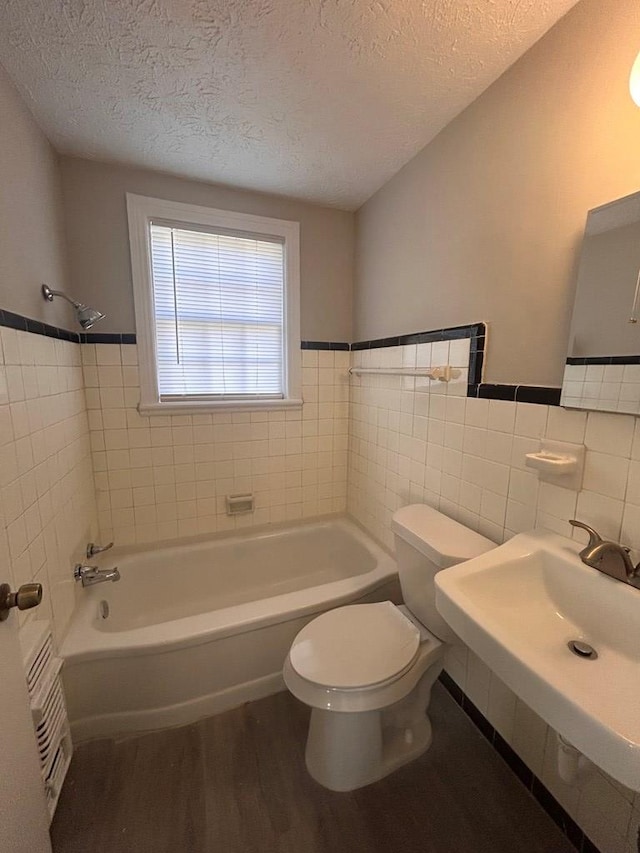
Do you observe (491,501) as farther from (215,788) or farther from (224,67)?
(224,67)

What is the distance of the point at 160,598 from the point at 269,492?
83 centimetres

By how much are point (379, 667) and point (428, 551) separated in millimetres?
400

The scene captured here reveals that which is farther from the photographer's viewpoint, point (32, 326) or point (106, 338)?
point (106, 338)

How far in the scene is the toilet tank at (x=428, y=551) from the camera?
1.18 m

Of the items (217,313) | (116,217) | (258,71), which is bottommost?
(217,313)

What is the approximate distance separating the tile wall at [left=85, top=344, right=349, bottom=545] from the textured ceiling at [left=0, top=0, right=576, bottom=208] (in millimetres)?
953

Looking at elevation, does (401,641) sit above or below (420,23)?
below

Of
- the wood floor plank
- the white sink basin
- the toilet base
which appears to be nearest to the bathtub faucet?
the wood floor plank

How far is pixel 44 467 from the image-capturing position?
4.07ft

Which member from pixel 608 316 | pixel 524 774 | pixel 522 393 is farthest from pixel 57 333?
pixel 524 774

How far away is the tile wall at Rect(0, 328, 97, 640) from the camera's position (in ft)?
3.33

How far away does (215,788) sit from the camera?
1.16 meters

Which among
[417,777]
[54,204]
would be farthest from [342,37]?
[417,777]

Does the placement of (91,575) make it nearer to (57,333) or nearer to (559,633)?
(57,333)
